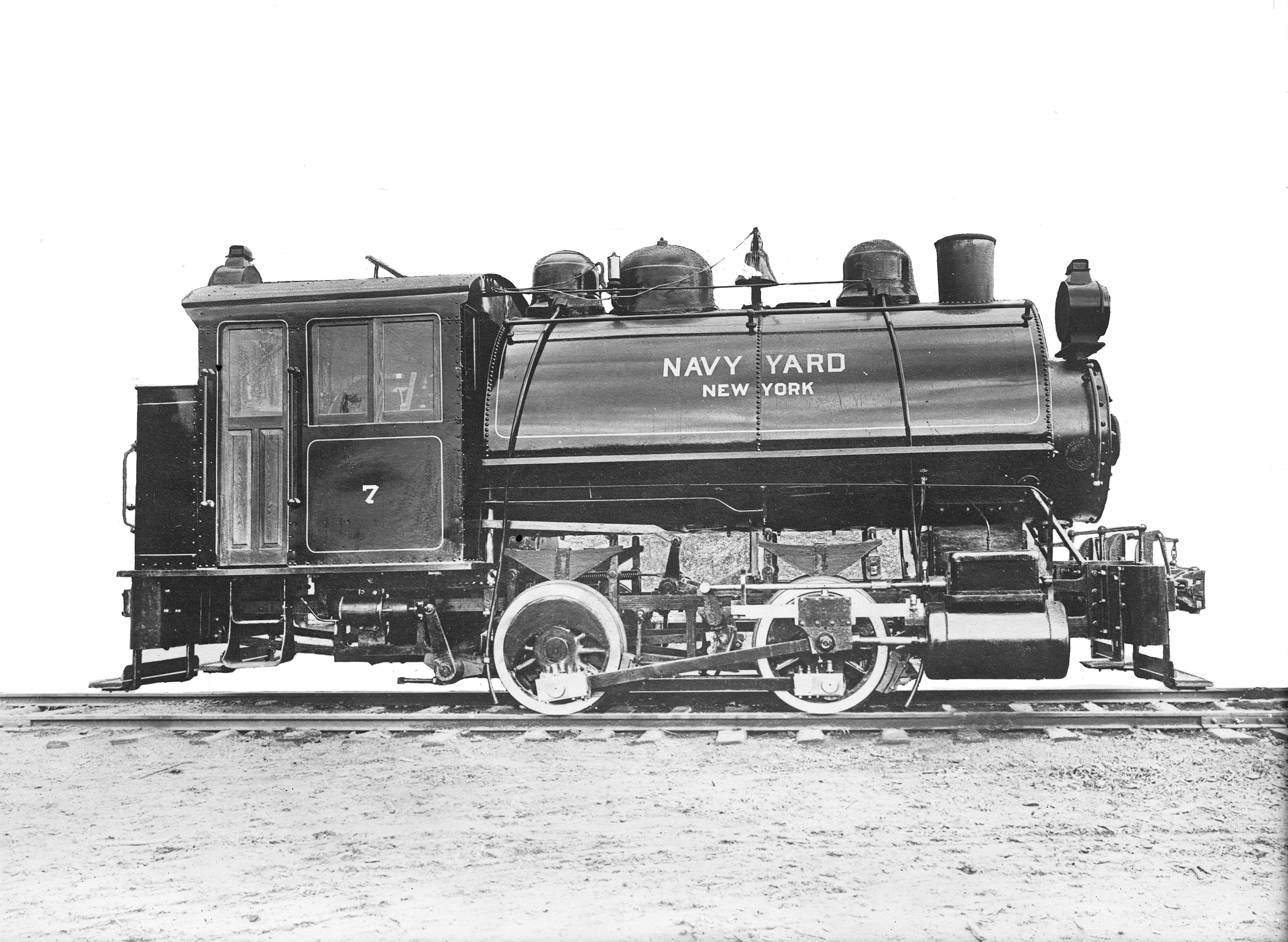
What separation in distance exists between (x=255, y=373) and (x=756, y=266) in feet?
12.5

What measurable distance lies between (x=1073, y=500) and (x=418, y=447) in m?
4.70

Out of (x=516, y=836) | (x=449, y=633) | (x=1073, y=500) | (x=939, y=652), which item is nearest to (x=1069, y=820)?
(x=939, y=652)

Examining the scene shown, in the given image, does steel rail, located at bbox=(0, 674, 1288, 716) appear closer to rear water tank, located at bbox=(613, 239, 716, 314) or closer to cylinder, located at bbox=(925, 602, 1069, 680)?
cylinder, located at bbox=(925, 602, 1069, 680)

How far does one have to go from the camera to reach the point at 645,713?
22.3 ft

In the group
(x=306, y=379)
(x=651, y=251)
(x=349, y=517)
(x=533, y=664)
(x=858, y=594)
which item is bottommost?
(x=533, y=664)

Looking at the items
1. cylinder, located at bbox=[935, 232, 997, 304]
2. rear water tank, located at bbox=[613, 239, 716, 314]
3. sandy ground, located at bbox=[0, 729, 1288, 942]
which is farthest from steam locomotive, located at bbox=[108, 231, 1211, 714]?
sandy ground, located at bbox=[0, 729, 1288, 942]

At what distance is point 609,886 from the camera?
13.0 feet

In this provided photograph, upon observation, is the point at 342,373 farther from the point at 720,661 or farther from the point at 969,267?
the point at 969,267

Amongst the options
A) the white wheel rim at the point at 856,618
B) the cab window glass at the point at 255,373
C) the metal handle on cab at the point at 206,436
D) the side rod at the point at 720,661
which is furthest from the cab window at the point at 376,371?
the white wheel rim at the point at 856,618

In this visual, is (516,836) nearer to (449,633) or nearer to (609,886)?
(609,886)

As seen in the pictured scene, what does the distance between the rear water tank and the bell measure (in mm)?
283

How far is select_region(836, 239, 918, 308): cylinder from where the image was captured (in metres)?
7.63

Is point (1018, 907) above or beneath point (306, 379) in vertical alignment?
beneath

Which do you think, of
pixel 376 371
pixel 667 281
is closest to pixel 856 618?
pixel 667 281
